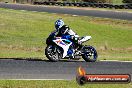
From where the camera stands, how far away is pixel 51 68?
49.6 feet

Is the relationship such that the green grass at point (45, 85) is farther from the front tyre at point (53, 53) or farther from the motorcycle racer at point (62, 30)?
the motorcycle racer at point (62, 30)

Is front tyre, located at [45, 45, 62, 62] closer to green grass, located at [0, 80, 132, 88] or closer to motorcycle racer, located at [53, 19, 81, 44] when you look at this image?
motorcycle racer, located at [53, 19, 81, 44]

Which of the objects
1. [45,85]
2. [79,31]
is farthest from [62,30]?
[79,31]

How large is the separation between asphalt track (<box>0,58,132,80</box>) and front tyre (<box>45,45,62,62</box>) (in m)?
0.36

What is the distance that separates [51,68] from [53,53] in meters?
2.18

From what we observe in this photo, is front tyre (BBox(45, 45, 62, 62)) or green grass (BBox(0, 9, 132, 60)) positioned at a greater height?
front tyre (BBox(45, 45, 62, 62))

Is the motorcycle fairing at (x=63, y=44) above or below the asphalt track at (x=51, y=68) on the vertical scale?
above

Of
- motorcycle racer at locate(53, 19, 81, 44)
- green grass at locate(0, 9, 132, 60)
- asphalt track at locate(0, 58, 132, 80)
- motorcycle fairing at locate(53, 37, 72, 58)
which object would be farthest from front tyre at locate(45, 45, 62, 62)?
green grass at locate(0, 9, 132, 60)

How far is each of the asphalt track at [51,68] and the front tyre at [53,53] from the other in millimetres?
365

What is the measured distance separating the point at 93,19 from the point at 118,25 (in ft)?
14.0

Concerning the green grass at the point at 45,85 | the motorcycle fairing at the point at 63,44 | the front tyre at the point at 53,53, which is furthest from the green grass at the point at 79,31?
the green grass at the point at 45,85

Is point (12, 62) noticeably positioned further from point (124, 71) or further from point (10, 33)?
point (10, 33)

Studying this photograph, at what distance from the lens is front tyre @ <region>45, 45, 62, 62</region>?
56.3 feet

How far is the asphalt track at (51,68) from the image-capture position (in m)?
13.5
